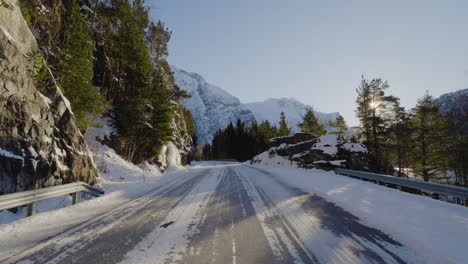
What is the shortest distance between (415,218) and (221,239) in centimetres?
452

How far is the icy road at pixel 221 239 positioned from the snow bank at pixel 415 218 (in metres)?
0.30

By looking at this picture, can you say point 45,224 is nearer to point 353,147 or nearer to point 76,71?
point 76,71

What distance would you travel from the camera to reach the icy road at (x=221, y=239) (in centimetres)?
305

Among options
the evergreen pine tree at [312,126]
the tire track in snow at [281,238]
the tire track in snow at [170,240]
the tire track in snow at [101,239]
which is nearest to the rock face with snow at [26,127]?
the tire track in snow at [101,239]

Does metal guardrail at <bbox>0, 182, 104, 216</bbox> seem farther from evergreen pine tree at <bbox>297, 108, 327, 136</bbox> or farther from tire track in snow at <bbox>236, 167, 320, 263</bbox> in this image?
evergreen pine tree at <bbox>297, 108, 327, 136</bbox>

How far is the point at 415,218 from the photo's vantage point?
15.5 feet

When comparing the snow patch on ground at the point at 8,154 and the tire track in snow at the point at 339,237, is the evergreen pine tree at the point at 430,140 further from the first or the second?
the snow patch on ground at the point at 8,154

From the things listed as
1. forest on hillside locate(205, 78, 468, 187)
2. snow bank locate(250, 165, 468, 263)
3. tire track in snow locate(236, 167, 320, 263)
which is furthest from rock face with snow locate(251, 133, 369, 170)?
tire track in snow locate(236, 167, 320, 263)

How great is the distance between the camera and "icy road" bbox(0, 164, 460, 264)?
10.0ft

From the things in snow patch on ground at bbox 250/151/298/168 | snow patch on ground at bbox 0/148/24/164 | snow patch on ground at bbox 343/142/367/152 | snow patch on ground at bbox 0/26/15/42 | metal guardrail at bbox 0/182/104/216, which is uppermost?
snow patch on ground at bbox 0/26/15/42

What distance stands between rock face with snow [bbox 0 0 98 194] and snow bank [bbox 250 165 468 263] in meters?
8.78

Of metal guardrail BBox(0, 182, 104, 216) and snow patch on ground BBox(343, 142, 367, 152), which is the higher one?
snow patch on ground BBox(343, 142, 367, 152)

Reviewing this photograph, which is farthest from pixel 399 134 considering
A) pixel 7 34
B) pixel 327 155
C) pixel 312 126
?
pixel 7 34

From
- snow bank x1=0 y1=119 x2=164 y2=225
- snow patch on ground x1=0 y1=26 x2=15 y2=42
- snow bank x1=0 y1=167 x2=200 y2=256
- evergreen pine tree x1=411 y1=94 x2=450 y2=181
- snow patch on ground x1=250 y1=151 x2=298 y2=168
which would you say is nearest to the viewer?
snow bank x1=0 y1=167 x2=200 y2=256
